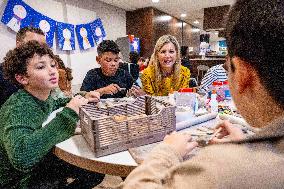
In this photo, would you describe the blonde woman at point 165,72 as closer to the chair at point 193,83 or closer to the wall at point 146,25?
the chair at point 193,83

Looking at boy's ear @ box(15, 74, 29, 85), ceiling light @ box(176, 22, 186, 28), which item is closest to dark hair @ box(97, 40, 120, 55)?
boy's ear @ box(15, 74, 29, 85)

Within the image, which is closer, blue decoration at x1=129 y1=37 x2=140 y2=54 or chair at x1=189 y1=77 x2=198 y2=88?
chair at x1=189 y1=77 x2=198 y2=88

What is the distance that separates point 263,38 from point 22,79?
4.52 ft

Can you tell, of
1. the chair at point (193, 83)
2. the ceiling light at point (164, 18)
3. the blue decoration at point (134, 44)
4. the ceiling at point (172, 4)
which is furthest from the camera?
the ceiling light at point (164, 18)

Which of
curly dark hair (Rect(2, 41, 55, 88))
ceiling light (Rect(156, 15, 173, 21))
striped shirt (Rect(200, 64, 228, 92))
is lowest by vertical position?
striped shirt (Rect(200, 64, 228, 92))

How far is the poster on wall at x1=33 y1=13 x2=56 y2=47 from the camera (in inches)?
212

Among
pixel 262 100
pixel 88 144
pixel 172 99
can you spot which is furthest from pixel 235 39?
pixel 172 99

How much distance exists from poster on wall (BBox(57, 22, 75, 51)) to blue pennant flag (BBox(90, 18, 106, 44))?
31.7 inches

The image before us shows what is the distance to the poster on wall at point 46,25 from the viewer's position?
5.38 meters

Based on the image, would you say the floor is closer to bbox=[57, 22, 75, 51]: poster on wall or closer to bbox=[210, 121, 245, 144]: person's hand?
bbox=[210, 121, 245, 144]: person's hand

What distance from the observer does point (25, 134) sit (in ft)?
3.67

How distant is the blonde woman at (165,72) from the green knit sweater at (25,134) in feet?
5.03

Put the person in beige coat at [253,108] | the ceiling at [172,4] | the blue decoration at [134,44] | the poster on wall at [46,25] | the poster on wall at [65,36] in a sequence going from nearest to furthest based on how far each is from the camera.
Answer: the person in beige coat at [253,108], the poster on wall at [46,25], the poster on wall at [65,36], the ceiling at [172,4], the blue decoration at [134,44]

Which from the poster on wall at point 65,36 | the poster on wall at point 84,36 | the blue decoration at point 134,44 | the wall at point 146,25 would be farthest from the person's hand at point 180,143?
the wall at point 146,25
